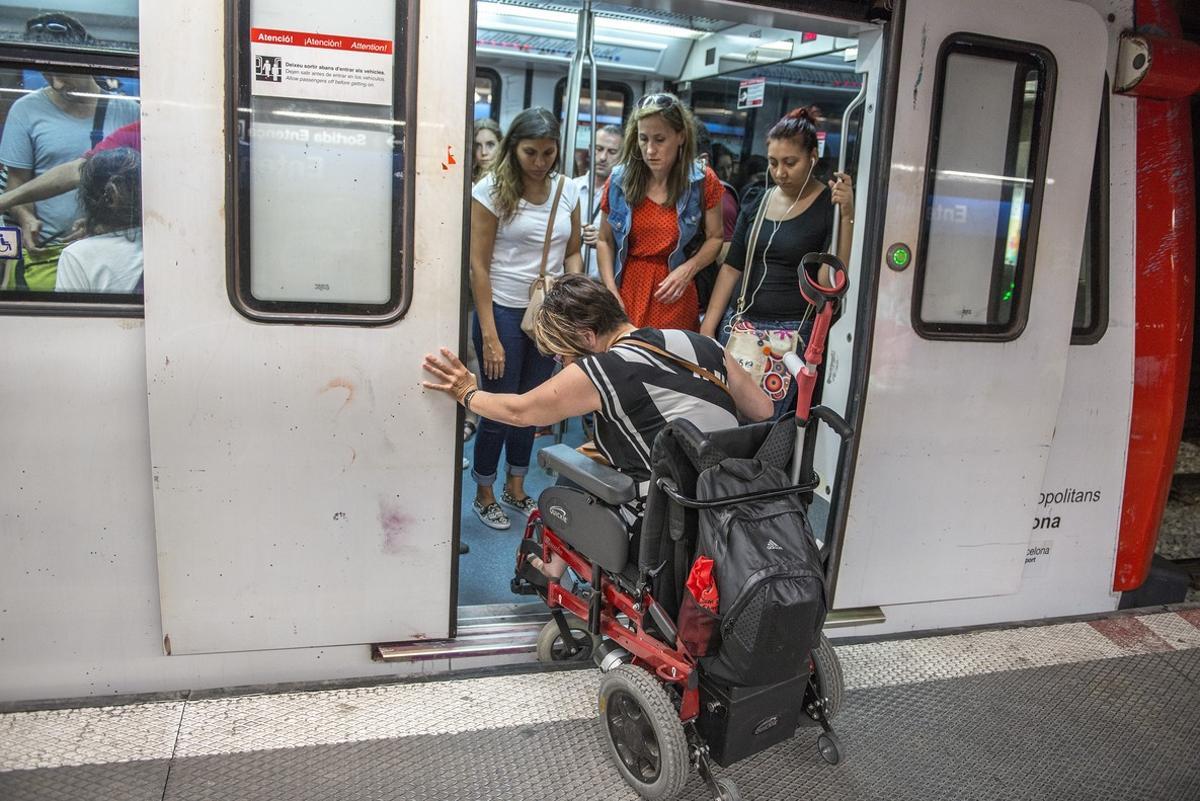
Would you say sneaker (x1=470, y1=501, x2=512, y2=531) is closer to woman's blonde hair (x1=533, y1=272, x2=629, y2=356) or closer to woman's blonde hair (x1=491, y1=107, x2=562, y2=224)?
woman's blonde hair (x1=491, y1=107, x2=562, y2=224)

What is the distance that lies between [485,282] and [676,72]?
392 cm

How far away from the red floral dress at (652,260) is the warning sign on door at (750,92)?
2.19 m

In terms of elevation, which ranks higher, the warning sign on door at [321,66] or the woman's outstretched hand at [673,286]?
the warning sign on door at [321,66]

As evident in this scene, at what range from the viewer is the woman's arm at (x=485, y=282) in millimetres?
3699

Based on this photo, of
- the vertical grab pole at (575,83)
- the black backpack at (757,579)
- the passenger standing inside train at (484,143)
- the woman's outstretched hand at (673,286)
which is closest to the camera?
the black backpack at (757,579)

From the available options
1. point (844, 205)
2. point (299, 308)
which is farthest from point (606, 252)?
point (299, 308)

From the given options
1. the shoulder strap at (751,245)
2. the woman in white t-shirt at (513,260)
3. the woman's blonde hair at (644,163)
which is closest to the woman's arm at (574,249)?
the woman in white t-shirt at (513,260)

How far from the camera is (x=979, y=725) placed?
10.0 feet

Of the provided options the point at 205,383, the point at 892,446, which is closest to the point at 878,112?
the point at 892,446

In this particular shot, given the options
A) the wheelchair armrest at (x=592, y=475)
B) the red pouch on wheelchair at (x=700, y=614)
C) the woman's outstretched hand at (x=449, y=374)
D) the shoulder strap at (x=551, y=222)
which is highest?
the shoulder strap at (x=551, y=222)

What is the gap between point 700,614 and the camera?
93.0 inches

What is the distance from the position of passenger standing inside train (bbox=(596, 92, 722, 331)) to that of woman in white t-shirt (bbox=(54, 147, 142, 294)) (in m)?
1.84

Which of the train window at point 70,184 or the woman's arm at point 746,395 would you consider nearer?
the train window at point 70,184

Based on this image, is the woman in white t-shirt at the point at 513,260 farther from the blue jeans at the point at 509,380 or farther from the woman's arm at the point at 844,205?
the woman's arm at the point at 844,205
